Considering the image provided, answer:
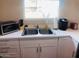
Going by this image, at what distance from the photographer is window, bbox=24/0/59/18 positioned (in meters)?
3.10

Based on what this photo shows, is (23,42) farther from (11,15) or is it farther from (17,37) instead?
(11,15)

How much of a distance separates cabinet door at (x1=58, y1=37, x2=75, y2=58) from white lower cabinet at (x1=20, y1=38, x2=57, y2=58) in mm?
127

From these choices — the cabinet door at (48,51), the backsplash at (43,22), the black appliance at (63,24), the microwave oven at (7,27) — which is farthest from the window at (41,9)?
the cabinet door at (48,51)

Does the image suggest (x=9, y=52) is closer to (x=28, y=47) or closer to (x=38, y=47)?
(x=28, y=47)

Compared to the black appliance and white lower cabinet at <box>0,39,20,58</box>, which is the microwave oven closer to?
white lower cabinet at <box>0,39,20,58</box>

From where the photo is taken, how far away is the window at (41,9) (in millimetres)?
3102

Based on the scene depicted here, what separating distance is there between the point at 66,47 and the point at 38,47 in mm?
575

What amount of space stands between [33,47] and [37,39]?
0.18 meters

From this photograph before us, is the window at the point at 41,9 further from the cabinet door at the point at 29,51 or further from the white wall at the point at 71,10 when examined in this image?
the cabinet door at the point at 29,51

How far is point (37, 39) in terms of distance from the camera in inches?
102

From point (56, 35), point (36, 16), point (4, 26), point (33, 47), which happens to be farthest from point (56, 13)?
point (4, 26)

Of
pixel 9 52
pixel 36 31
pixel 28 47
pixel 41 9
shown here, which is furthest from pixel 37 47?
pixel 41 9

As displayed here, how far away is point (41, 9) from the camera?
313cm

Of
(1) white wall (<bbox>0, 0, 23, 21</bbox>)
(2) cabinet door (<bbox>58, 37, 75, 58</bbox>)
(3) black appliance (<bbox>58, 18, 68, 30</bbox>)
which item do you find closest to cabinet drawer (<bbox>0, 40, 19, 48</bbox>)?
(1) white wall (<bbox>0, 0, 23, 21</bbox>)
